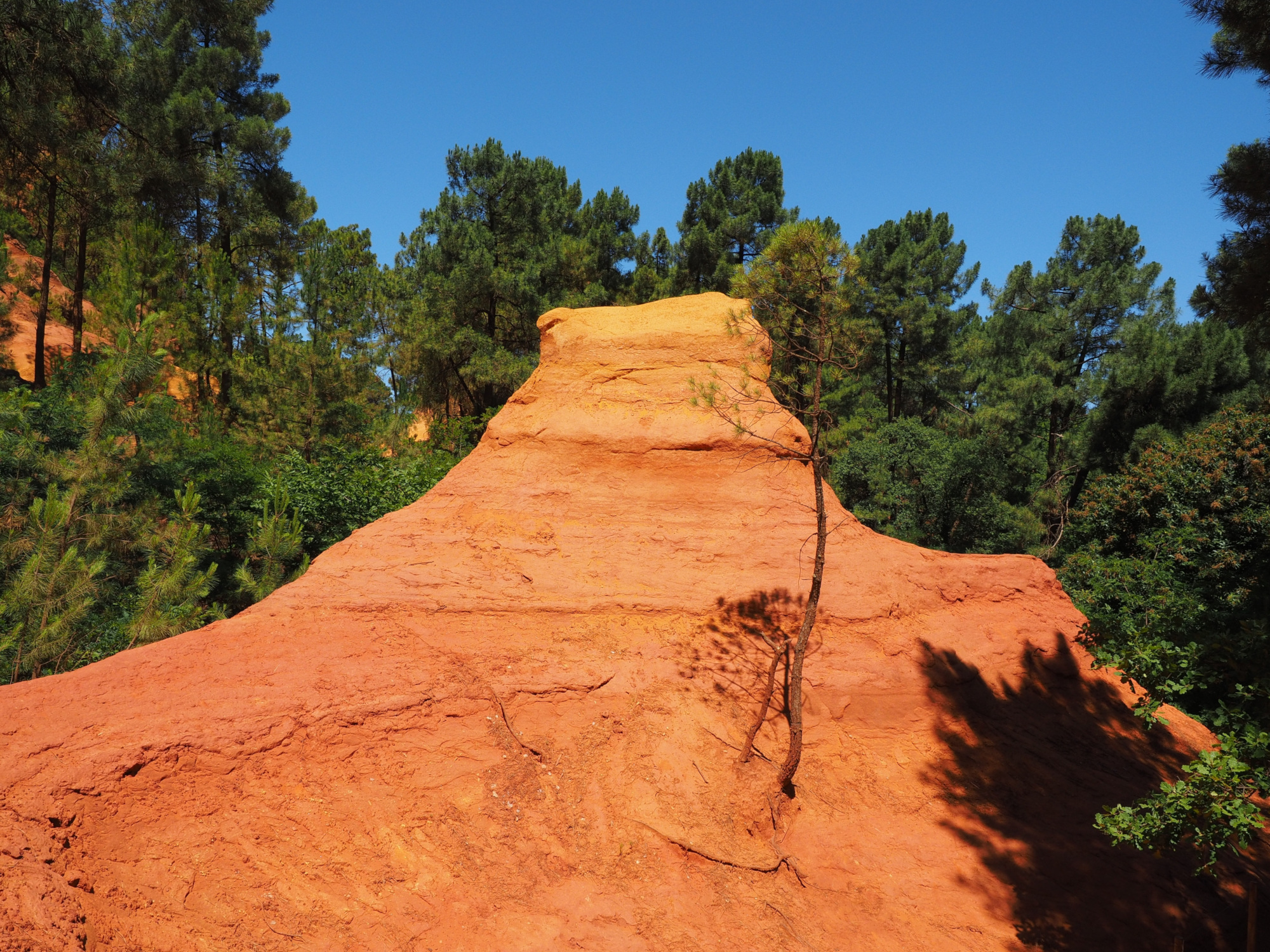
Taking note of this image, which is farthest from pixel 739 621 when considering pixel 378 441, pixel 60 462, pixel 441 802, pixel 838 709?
pixel 378 441

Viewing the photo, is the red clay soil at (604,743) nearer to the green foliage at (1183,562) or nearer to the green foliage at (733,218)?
the green foliage at (1183,562)

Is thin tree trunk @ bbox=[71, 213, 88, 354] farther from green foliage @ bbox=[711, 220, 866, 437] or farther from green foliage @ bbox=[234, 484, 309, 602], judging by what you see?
green foliage @ bbox=[711, 220, 866, 437]

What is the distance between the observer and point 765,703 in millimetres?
9594

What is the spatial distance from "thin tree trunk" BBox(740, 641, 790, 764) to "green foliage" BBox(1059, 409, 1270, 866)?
3889 millimetres

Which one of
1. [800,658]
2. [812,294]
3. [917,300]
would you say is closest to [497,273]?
[917,300]

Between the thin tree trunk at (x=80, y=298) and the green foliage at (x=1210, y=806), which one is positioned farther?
the thin tree trunk at (x=80, y=298)

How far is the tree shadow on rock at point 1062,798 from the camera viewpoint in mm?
7883

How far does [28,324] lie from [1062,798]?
40.4m

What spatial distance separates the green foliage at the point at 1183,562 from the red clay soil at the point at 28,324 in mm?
25264

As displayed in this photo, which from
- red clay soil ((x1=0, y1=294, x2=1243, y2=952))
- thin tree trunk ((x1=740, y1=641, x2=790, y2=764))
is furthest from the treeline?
thin tree trunk ((x1=740, y1=641, x2=790, y2=764))

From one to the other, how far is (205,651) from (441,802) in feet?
11.2

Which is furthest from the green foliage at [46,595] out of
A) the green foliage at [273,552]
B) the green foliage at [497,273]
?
the green foliage at [497,273]

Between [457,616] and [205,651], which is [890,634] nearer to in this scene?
[457,616]

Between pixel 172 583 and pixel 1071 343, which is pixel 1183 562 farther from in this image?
pixel 172 583
